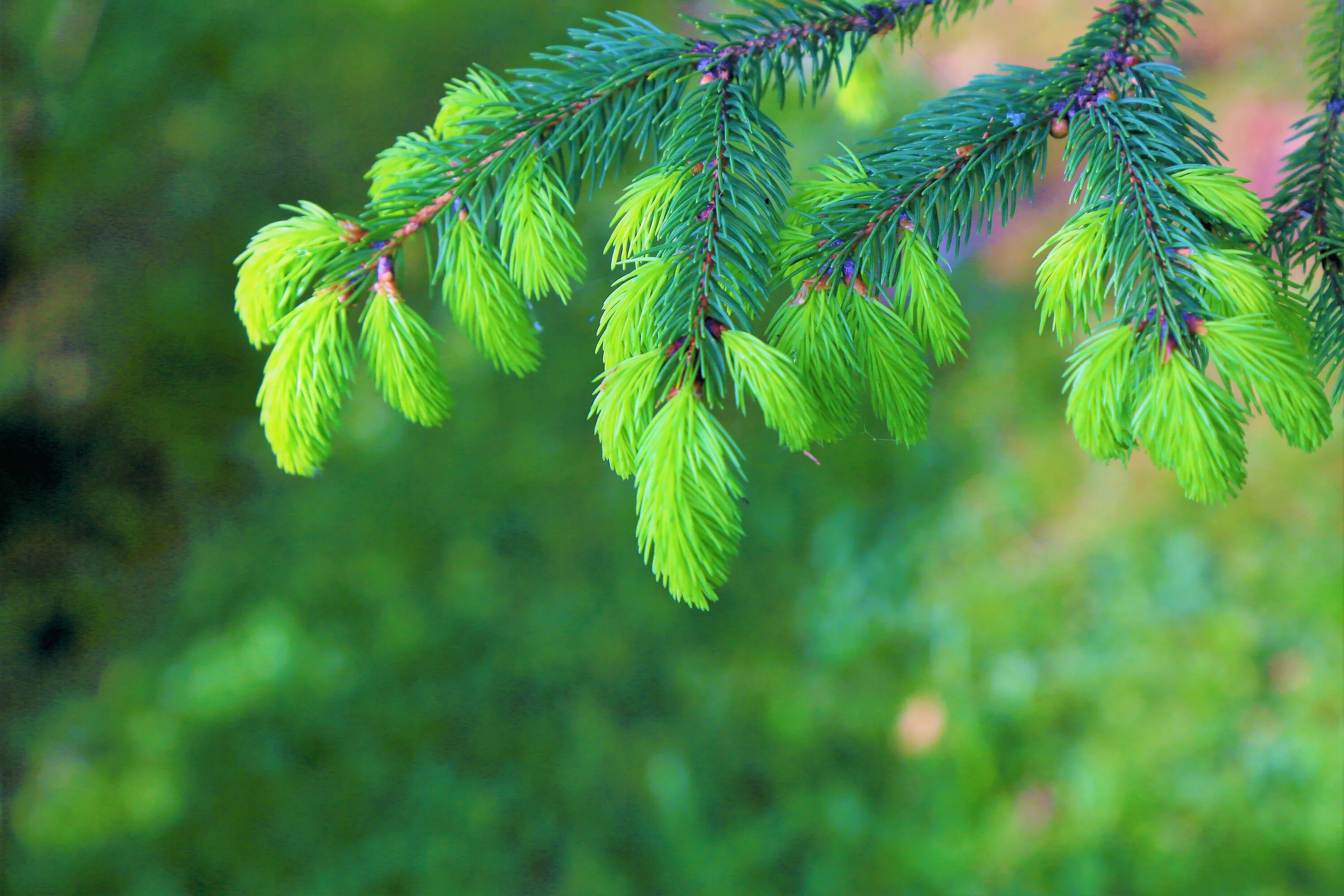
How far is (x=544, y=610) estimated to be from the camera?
3.02 metres

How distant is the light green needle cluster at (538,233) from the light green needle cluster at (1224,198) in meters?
0.54

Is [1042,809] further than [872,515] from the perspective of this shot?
No

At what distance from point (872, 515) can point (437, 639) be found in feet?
5.25

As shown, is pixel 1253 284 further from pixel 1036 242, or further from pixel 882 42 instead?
pixel 1036 242

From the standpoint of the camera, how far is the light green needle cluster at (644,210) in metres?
0.82

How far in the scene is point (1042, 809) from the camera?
2.33 m

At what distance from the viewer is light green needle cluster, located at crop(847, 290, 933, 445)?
77 centimetres

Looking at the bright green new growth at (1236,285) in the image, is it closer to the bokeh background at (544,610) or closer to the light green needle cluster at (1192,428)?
the light green needle cluster at (1192,428)

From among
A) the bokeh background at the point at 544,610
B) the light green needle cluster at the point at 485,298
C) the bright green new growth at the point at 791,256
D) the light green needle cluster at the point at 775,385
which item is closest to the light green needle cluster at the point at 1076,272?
the bright green new growth at the point at 791,256

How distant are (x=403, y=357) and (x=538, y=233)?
0.59 feet

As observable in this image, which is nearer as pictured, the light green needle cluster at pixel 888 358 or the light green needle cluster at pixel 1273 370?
the light green needle cluster at pixel 1273 370

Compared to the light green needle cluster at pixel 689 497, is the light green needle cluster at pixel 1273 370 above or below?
above

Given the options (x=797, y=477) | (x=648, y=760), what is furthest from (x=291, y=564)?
(x=797, y=477)

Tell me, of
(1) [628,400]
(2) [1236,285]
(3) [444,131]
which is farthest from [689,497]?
(3) [444,131]
